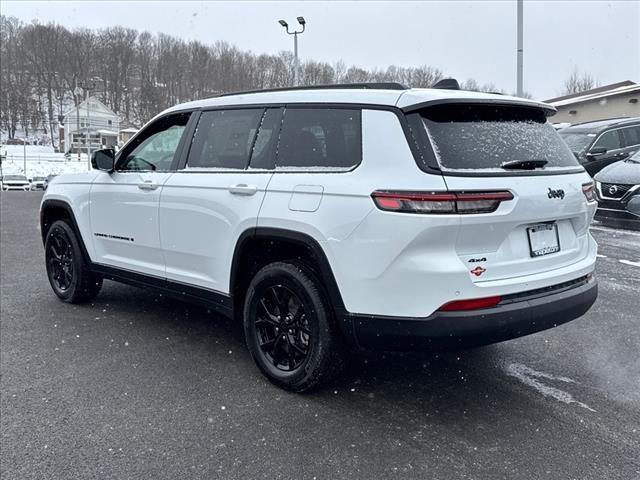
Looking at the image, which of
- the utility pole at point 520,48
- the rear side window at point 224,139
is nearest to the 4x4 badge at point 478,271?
the rear side window at point 224,139

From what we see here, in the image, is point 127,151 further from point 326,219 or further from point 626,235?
point 626,235

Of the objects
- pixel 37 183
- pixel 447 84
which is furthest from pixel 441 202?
pixel 37 183

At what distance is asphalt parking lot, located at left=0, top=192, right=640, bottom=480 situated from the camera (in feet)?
8.69

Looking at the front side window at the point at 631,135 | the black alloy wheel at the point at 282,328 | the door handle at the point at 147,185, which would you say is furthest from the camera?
the front side window at the point at 631,135

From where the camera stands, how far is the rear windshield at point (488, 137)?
2.88 meters

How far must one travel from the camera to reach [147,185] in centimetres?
430

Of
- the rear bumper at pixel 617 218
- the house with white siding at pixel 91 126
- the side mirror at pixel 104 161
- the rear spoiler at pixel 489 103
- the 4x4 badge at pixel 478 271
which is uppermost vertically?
the house with white siding at pixel 91 126

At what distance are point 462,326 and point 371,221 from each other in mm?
694

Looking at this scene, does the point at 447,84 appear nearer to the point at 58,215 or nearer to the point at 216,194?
the point at 216,194

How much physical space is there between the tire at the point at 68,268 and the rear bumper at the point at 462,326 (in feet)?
10.7

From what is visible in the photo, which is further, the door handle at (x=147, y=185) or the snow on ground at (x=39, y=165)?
the snow on ground at (x=39, y=165)

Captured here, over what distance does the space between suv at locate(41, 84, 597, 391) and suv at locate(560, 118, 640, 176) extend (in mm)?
9522

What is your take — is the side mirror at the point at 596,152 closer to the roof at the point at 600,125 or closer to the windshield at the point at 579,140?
the windshield at the point at 579,140

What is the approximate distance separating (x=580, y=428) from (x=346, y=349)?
1.33 m
